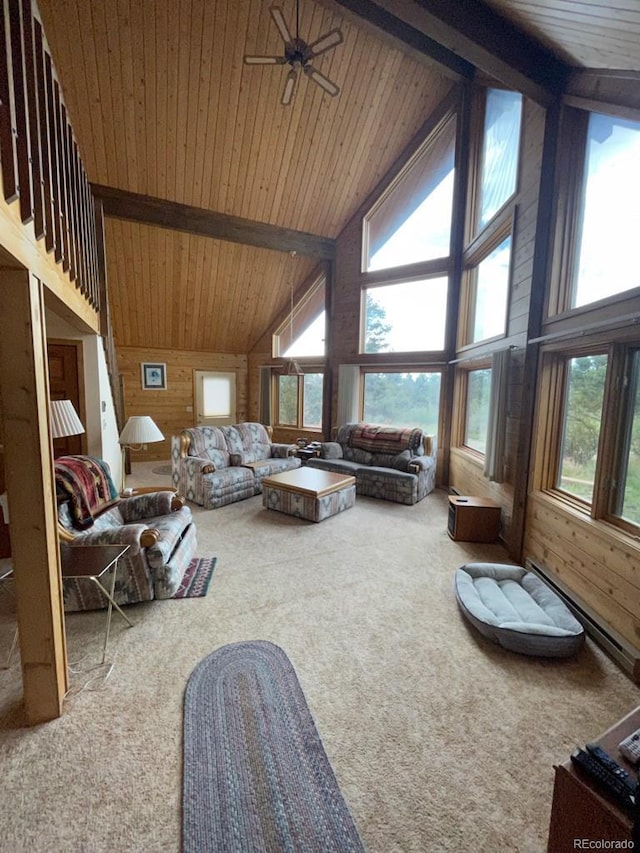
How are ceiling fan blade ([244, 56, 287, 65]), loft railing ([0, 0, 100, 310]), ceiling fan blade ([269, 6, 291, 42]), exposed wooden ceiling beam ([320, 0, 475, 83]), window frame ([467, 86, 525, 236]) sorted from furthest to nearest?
window frame ([467, 86, 525, 236]), exposed wooden ceiling beam ([320, 0, 475, 83]), ceiling fan blade ([244, 56, 287, 65]), ceiling fan blade ([269, 6, 291, 42]), loft railing ([0, 0, 100, 310])

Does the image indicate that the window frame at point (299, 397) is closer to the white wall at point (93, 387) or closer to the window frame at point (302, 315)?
the window frame at point (302, 315)

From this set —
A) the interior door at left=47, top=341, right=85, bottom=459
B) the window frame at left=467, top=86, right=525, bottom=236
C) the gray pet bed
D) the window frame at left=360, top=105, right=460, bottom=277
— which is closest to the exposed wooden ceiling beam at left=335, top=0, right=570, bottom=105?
the window frame at left=467, top=86, right=525, bottom=236

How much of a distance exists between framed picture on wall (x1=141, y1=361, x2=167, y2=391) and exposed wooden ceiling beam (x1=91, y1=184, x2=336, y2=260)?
2865 millimetres

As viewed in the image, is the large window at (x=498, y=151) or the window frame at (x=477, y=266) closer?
the window frame at (x=477, y=266)

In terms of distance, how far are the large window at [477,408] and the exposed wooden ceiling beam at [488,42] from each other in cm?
263

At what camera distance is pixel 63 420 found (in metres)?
2.94

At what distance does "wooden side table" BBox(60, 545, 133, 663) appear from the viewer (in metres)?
1.95

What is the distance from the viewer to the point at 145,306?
6.49 m

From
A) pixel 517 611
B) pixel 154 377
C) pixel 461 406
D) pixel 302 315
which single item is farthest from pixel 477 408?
pixel 154 377

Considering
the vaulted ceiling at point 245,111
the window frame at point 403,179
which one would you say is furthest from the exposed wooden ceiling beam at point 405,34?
the window frame at point 403,179

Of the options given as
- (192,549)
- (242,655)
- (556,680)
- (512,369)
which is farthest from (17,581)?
(512,369)

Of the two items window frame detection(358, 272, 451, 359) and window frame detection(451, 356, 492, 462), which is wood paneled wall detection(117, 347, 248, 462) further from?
window frame detection(451, 356, 492, 462)

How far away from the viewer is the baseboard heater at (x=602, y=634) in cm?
202

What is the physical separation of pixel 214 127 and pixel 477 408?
15.8 feet
